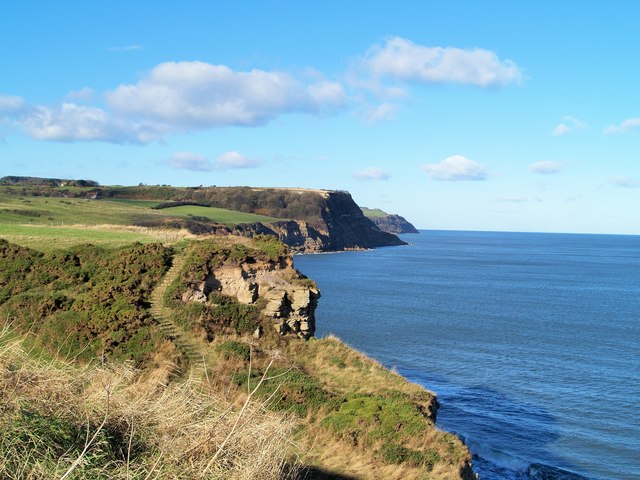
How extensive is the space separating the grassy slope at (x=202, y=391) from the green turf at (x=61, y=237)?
1.39m

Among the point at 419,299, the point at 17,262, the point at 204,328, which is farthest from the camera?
the point at 419,299

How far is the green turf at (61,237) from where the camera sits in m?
33.2

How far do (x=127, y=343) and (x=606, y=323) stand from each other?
54.5 metres

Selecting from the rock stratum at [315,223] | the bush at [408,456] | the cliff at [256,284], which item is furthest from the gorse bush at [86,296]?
the rock stratum at [315,223]

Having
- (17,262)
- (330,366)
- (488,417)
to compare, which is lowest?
(488,417)

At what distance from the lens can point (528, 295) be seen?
83.4 meters

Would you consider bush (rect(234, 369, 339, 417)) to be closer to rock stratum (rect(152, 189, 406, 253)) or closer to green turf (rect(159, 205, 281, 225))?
green turf (rect(159, 205, 281, 225))


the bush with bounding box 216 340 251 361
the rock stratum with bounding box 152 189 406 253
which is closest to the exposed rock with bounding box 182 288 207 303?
the bush with bounding box 216 340 251 361

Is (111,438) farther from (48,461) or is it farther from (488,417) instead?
(488,417)

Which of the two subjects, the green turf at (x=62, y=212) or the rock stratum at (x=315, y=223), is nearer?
the green turf at (x=62, y=212)

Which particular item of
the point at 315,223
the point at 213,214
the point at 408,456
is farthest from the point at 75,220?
the point at 315,223

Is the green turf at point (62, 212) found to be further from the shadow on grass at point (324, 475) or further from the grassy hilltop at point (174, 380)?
the shadow on grass at point (324, 475)

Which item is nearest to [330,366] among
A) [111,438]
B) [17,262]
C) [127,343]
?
[127,343]

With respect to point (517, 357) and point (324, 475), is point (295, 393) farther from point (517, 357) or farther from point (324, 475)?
point (517, 357)
